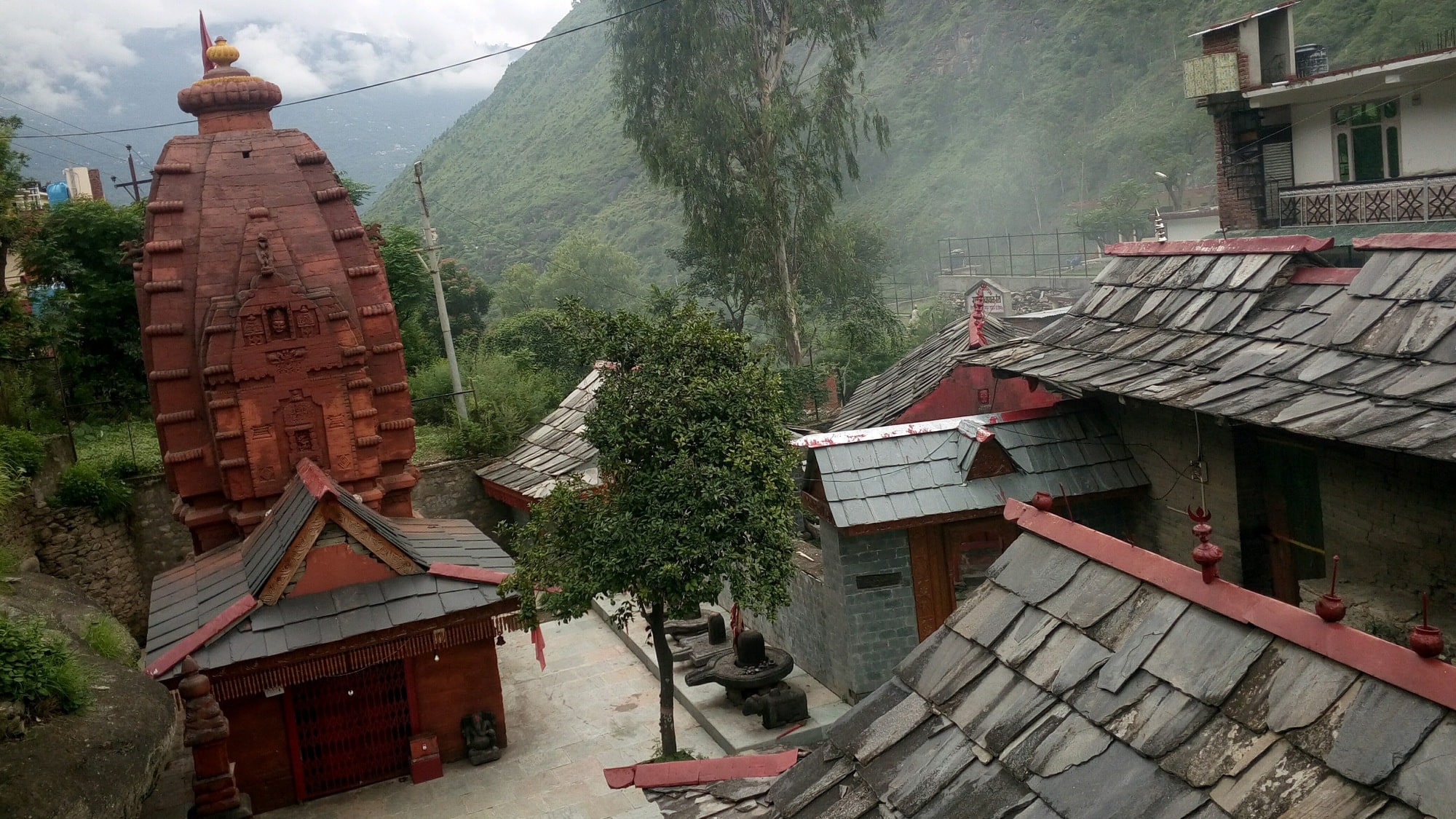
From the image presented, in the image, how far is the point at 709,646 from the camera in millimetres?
14562

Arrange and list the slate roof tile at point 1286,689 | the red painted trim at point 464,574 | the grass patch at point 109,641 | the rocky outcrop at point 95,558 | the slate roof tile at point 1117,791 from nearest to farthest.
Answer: the slate roof tile at point 1286,689 → the slate roof tile at point 1117,791 → the grass patch at point 109,641 → the red painted trim at point 464,574 → the rocky outcrop at point 95,558

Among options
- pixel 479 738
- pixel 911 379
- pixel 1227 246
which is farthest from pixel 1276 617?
pixel 911 379

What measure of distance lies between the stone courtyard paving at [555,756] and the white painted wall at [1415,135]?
19454 mm

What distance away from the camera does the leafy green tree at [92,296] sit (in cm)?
2272

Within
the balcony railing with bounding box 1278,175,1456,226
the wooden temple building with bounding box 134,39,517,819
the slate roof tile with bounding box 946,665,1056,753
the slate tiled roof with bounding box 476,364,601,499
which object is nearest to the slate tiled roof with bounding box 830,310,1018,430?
the slate tiled roof with bounding box 476,364,601,499

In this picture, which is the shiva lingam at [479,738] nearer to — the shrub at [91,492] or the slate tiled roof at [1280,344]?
the slate tiled roof at [1280,344]

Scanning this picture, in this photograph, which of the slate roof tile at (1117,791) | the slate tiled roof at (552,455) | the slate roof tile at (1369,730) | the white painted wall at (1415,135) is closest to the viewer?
the slate roof tile at (1369,730)

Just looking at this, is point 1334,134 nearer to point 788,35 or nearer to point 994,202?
point 788,35

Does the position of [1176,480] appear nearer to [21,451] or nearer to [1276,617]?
[1276,617]

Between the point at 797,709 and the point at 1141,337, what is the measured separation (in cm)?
548

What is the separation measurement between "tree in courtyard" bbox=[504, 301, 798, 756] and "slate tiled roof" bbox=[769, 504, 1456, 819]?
18.2 feet

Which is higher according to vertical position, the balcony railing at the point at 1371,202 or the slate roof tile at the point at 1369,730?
the balcony railing at the point at 1371,202

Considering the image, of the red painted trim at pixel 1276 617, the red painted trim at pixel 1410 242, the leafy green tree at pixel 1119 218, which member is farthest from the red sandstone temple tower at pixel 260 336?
the leafy green tree at pixel 1119 218

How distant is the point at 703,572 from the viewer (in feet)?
34.7
